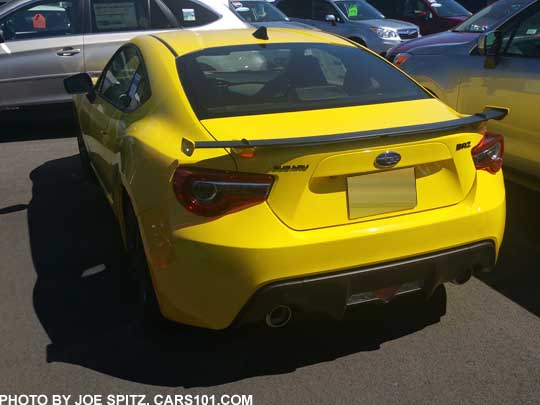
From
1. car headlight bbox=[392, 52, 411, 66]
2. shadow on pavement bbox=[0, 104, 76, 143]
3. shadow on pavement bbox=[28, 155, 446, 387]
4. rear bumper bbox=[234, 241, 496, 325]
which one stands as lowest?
shadow on pavement bbox=[0, 104, 76, 143]

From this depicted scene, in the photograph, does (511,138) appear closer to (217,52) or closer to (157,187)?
(217,52)

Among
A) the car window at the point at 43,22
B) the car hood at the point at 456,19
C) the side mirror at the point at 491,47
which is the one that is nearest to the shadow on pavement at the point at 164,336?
the side mirror at the point at 491,47

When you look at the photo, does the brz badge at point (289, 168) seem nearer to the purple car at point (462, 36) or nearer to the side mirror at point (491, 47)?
the side mirror at point (491, 47)

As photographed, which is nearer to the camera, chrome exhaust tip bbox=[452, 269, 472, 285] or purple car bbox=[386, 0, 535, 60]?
chrome exhaust tip bbox=[452, 269, 472, 285]

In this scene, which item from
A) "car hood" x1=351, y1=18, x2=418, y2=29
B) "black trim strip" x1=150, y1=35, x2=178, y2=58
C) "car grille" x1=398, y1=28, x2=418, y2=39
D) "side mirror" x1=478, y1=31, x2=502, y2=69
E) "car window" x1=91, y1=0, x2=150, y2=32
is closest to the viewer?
"black trim strip" x1=150, y1=35, x2=178, y2=58

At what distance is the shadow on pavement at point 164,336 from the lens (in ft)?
9.66

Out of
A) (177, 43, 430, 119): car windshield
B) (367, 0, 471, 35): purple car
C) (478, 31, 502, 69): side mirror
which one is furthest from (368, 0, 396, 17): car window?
(177, 43, 430, 119): car windshield

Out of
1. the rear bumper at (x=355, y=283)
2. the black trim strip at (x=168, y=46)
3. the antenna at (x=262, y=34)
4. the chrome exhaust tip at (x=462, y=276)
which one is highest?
the antenna at (x=262, y=34)

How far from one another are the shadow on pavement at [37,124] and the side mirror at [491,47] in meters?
5.01

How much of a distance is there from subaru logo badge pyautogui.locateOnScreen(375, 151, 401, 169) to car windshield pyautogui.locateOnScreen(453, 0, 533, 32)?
5092 mm

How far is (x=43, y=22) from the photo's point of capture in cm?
764

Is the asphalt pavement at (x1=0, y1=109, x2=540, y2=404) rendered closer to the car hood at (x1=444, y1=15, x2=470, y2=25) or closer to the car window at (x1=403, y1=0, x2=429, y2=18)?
the car hood at (x1=444, y1=15, x2=470, y2=25)

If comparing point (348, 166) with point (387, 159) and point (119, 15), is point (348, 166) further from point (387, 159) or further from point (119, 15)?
point (119, 15)

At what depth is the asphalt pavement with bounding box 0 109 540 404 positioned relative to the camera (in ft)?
9.12
